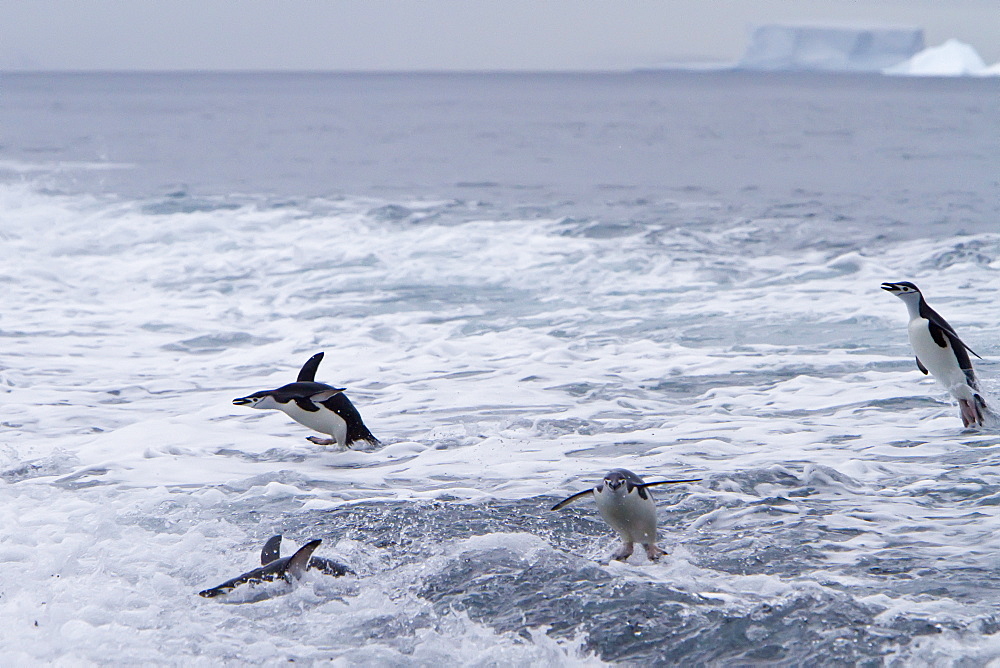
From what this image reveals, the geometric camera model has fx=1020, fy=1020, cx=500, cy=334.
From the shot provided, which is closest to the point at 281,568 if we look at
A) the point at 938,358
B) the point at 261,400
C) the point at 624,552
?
the point at 624,552

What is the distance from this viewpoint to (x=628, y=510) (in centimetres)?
466

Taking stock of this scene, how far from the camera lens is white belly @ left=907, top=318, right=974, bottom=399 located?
22.4 feet

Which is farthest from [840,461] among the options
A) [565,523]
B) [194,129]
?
[194,129]

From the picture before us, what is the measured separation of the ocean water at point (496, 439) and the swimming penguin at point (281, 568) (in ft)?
0.18

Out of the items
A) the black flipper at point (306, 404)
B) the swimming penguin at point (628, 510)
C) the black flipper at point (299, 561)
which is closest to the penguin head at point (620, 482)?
the swimming penguin at point (628, 510)

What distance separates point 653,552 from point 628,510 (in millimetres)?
229

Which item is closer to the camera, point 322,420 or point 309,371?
point 322,420

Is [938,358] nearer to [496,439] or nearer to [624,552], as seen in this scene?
[496,439]

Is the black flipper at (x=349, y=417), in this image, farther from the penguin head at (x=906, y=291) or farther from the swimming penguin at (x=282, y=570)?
the penguin head at (x=906, y=291)

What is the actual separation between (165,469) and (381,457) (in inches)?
52.0

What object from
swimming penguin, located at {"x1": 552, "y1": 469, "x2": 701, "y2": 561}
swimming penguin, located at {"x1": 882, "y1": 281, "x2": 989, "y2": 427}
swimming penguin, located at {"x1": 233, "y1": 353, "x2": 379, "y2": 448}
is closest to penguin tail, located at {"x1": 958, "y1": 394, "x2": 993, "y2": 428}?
swimming penguin, located at {"x1": 882, "y1": 281, "x2": 989, "y2": 427}

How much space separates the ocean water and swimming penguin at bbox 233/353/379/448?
0.46ft

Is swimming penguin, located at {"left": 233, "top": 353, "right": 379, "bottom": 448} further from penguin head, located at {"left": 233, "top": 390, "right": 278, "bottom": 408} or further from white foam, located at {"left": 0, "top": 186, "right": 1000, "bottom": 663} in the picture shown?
white foam, located at {"left": 0, "top": 186, "right": 1000, "bottom": 663}

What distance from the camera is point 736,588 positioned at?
4.38m
